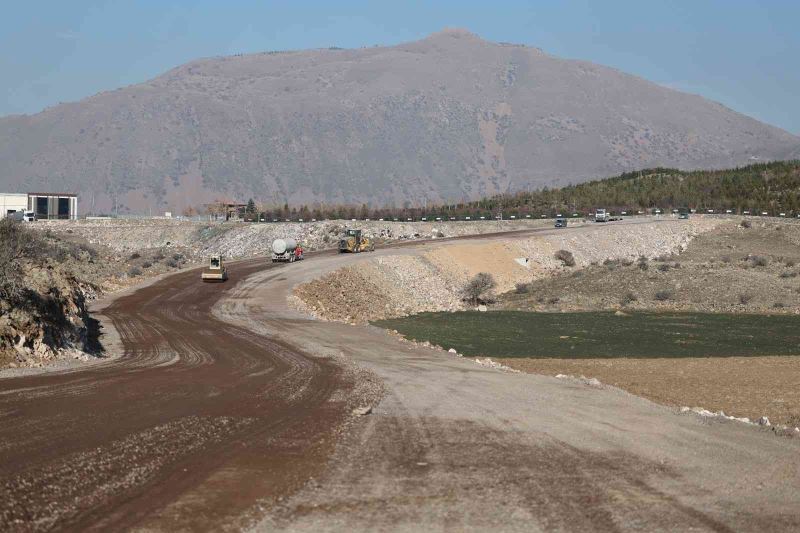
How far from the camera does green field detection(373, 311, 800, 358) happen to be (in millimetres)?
39416

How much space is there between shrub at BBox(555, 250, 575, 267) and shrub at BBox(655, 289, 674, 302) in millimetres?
14821

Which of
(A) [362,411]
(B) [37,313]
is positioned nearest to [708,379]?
(A) [362,411]

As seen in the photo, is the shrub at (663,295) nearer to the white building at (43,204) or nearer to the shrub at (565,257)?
the shrub at (565,257)

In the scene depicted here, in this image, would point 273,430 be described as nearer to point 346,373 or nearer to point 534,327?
point 346,373

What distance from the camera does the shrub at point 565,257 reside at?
78125 millimetres

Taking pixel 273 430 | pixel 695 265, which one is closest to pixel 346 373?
pixel 273 430

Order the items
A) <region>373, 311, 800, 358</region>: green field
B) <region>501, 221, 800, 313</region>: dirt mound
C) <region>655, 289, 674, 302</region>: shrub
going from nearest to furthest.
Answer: <region>373, 311, 800, 358</region>: green field, <region>501, 221, 800, 313</region>: dirt mound, <region>655, 289, 674, 302</region>: shrub

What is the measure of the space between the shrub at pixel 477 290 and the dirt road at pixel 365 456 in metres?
34.9

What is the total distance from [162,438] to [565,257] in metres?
65.2

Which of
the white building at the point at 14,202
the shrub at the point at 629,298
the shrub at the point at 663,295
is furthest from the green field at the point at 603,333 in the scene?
the white building at the point at 14,202

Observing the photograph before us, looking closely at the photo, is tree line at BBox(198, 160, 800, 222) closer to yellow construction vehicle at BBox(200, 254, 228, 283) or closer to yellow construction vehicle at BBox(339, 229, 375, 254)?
yellow construction vehicle at BBox(339, 229, 375, 254)

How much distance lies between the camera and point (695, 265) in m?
74.0

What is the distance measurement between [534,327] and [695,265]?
30572 mm

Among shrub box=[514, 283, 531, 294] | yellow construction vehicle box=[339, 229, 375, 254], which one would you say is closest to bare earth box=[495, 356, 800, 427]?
shrub box=[514, 283, 531, 294]
